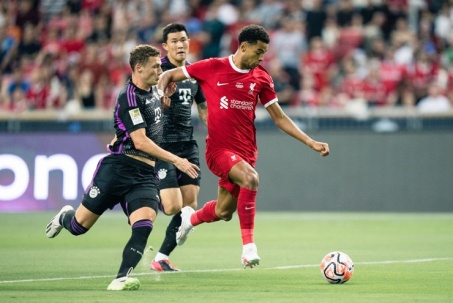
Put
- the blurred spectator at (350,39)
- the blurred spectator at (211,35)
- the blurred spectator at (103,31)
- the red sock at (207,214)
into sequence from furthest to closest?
the blurred spectator at (103,31)
the blurred spectator at (211,35)
the blurred spectator at (350,39)
the red sock at (207,214)

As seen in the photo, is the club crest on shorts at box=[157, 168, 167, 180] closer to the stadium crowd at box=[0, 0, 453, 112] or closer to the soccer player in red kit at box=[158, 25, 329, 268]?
the soccer player in red kit at box=[158, 25, 329, 268]

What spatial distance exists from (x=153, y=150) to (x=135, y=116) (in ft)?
1.23

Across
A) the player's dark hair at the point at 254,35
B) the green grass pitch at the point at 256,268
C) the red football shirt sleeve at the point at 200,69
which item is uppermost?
the player's dark hair at the point at 254,35

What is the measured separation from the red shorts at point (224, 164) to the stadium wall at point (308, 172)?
9049 millimetres

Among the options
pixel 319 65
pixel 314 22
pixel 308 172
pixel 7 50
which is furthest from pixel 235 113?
pixel 7 50

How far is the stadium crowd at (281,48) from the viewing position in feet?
69.1

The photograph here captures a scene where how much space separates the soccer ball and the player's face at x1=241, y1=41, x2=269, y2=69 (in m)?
2.19

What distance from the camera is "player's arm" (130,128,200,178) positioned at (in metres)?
9.32

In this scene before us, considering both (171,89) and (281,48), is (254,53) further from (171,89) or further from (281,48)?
(281,48)

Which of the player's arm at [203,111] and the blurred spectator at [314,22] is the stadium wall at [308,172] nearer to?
the blurred spectator at [314,22]

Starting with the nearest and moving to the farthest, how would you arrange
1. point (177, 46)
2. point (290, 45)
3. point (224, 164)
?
point (224, 164) < point (177, 46) < point (290, 45)

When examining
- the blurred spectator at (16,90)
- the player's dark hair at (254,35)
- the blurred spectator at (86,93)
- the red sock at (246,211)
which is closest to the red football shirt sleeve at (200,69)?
the player's dark hair at (254,35)

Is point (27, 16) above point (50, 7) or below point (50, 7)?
below

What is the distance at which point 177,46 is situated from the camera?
1198 centimetres
